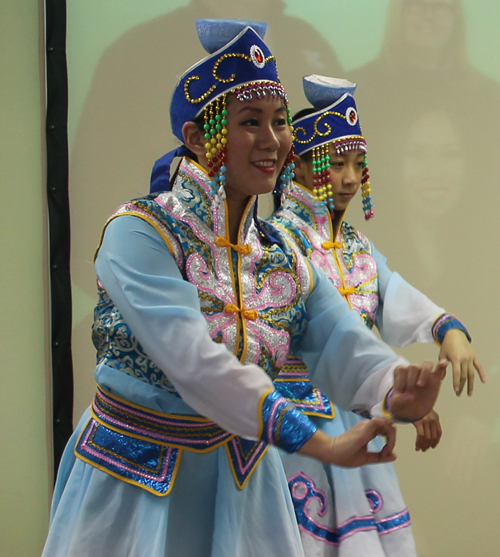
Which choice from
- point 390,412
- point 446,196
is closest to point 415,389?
point 390,412

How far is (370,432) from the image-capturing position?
1.28 meters

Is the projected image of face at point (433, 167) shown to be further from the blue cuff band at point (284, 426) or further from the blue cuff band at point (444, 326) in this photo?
the blue cuff band at point (284, 426)

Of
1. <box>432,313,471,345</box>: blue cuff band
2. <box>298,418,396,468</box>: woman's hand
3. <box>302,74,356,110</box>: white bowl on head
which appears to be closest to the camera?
<box>298,418,396,468</box>: woman's hand

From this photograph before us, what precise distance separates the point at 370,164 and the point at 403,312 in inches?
47.3

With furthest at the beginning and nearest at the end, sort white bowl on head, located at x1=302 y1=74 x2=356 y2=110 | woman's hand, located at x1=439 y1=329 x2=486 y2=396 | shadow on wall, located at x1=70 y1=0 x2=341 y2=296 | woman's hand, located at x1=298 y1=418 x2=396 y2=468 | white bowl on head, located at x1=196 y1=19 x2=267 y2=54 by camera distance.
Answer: shadow on wall, located at x1=70 y1=0 x2=341 y2=296
white bowl on head, located at x1=302 y1=74 x2=356 y2=110
woman's hand, located at x1=439 y1=329 x2=486 y2=396
white bowl on head, located at x1=196 y1=19 x2=267 y2=54
woman's hand, located at x1=298 y1=418 x2=396 y2=468

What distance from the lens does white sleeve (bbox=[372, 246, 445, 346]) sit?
242cm

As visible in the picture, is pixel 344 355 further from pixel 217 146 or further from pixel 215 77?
pixel 215 77

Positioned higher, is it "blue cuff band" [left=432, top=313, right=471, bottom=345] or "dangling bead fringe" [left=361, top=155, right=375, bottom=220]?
"dangling bead fringe" [left=361, top=155, right=375, bottom=220]

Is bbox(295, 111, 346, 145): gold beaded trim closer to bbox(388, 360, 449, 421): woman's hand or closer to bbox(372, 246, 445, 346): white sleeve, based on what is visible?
bbox(372, 246, 445, 346): white sleeve

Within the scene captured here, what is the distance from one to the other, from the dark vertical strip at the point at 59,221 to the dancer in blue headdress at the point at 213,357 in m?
1.21

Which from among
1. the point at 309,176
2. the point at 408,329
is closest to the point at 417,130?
the point at 309,176

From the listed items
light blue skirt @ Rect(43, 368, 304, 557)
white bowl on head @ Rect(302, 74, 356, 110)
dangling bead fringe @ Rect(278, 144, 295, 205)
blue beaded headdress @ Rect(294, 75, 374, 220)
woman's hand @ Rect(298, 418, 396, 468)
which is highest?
white bowl on head @ Rect(302, 74, 356, 110)

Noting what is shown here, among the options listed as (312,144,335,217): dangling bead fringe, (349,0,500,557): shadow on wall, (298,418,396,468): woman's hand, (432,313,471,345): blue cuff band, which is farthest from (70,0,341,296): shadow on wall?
(298,418,396,468): woman's hand

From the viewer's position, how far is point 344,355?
5.41 ft
